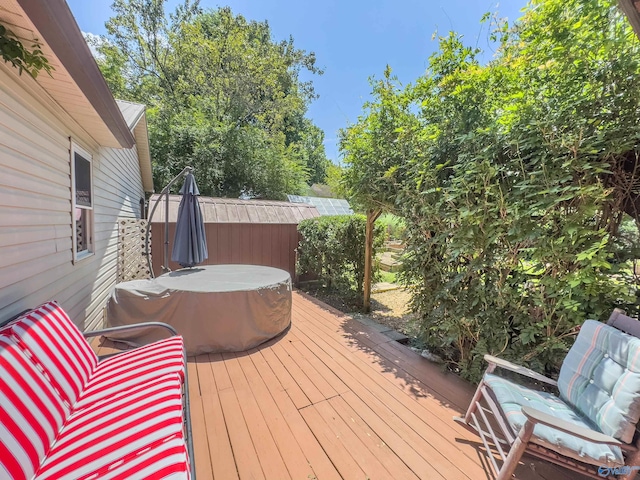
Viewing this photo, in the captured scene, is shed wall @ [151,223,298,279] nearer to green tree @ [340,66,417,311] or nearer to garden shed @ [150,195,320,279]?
garden shed @ [150,195,320,279]

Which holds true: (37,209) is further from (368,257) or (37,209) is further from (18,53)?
(368,257)

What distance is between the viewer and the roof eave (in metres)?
1.36

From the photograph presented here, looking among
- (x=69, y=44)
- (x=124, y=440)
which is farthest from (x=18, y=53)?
(x=124, y=440)

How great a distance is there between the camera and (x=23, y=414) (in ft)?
4.32

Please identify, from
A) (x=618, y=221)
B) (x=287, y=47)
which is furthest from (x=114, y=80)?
(x=618, y=221)

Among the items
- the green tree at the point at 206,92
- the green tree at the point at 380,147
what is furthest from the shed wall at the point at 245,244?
the green tree at the point at 206,92

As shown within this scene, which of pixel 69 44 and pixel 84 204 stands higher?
pixel 69 44

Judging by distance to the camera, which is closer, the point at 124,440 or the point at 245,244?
the point at 124,440

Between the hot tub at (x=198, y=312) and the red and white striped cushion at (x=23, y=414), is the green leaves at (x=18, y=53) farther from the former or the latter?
the hot tub at (x=198, y=312)

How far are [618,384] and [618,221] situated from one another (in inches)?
49.0

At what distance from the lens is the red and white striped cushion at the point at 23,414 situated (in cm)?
117

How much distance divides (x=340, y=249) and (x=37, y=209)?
4.39 m

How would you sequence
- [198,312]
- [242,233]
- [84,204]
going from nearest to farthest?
[198,312]
[84,204]
[242,233]

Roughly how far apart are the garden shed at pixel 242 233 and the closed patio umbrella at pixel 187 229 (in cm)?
176
